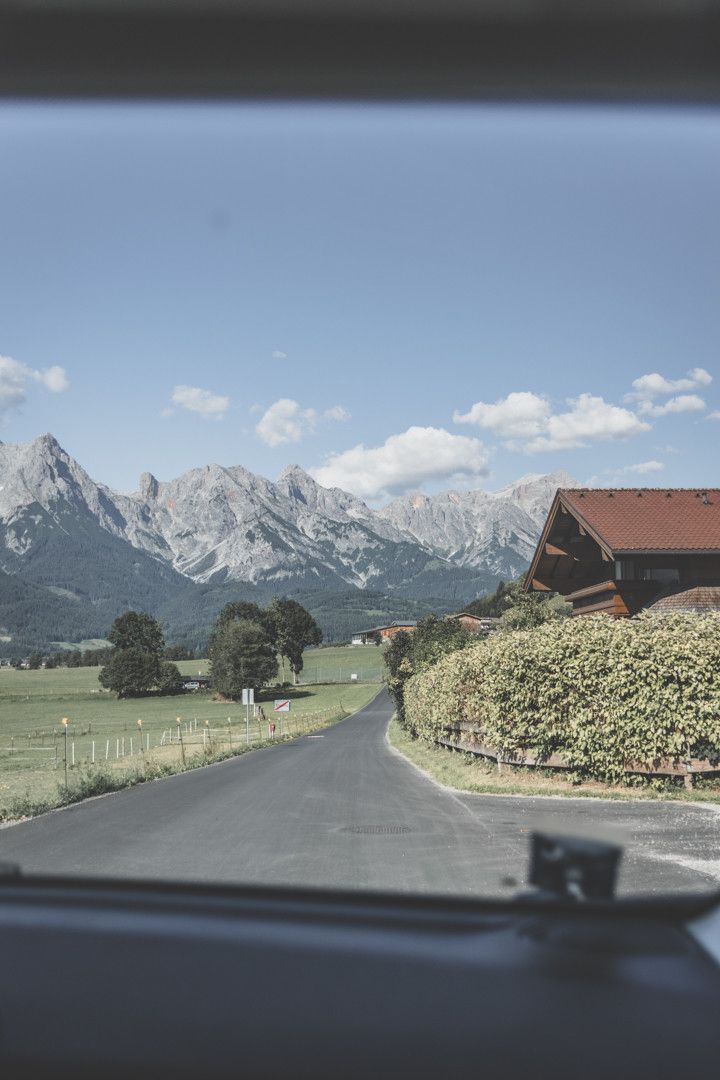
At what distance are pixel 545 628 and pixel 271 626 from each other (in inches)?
3864

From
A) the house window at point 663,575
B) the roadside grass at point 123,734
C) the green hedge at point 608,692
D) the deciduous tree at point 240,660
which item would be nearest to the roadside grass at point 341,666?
the roadside grass at point 123,734

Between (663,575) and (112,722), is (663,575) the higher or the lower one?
the higher one

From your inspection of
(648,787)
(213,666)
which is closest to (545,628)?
(648,787)

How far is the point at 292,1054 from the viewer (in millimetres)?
1809

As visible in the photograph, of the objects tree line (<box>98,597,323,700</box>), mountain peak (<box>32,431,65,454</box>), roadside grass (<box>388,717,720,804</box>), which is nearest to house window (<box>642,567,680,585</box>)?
roadside grass (<box>388,717,720,804</box>)

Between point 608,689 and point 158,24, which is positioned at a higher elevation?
point 158,24

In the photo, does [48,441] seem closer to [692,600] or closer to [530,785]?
[530,785]

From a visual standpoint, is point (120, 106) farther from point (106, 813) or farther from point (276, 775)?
point (276, 775)

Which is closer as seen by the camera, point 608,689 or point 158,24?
point 158,24

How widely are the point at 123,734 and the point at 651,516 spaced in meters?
34.7

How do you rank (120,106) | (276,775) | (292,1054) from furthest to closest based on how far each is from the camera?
(276,775)
(120,106)
(292,1054)

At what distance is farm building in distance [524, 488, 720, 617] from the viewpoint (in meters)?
19.6

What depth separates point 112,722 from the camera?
61688 mm

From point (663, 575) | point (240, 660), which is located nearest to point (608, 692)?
point (663, 575)
